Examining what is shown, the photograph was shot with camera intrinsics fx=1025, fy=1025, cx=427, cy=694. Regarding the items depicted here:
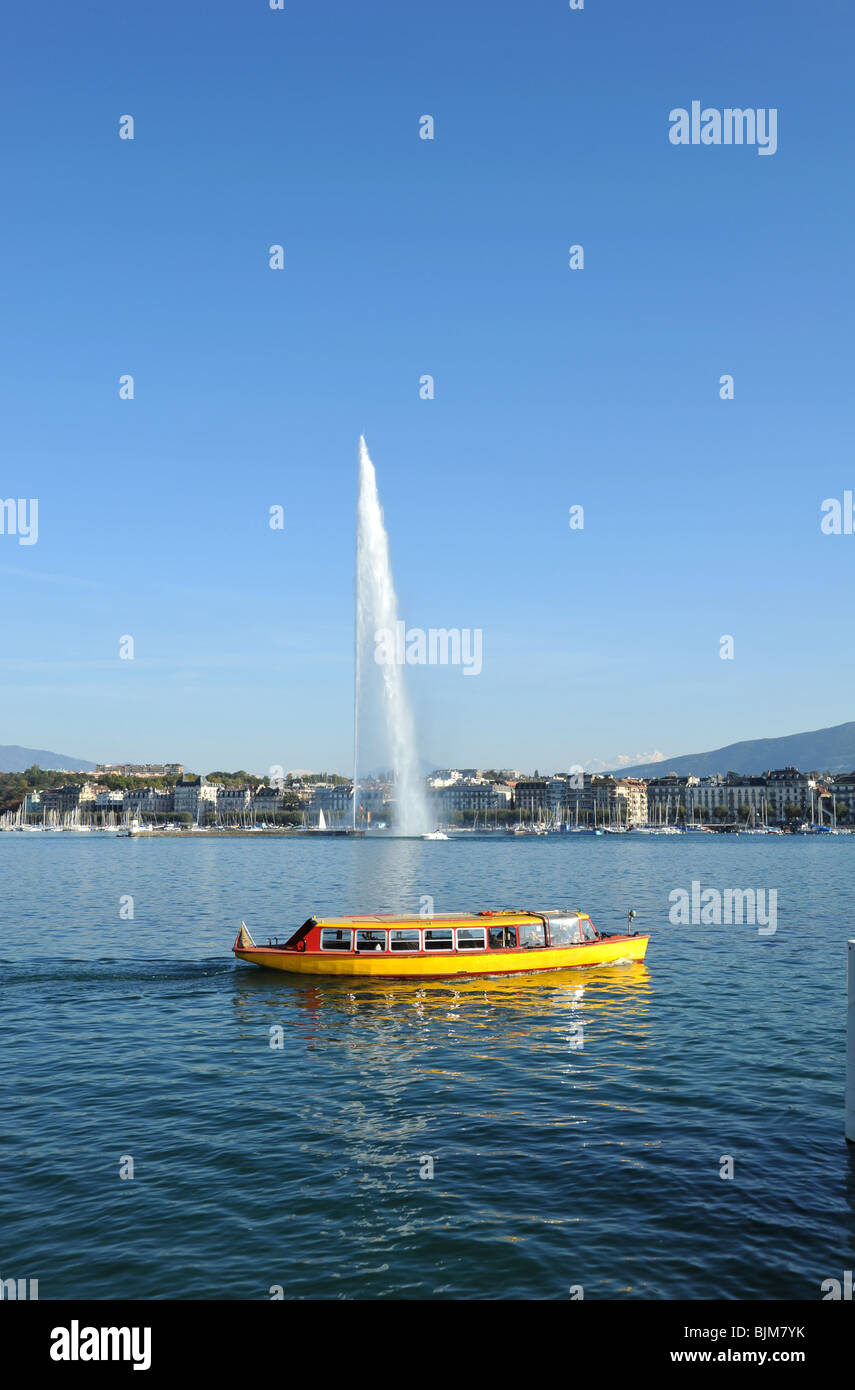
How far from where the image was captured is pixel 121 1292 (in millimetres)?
15055

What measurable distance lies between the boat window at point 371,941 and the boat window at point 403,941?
33 cm

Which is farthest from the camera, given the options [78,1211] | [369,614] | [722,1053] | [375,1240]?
[369,614]

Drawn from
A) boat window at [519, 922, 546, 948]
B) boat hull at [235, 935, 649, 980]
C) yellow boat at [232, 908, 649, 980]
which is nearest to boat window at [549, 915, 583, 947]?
yellow boat at [232, 908, 649, 980]

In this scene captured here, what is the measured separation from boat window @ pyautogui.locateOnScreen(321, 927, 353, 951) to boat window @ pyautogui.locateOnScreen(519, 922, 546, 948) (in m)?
6.90

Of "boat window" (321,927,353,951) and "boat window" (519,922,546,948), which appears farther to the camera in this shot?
"boat window" (519,922,546,948)

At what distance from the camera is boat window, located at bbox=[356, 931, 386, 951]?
40.2 metres

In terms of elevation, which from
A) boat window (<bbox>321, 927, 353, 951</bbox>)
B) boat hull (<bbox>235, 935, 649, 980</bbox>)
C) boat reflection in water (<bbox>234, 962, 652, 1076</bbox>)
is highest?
boat window (<bbox>321, 927, 353, 951</bbox>)

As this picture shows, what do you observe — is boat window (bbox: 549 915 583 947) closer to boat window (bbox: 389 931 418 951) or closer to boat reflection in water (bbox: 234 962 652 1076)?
boat reflection in water (bbox: 234 962 652 1076)

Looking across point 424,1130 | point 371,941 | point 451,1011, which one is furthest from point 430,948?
point 424,1130

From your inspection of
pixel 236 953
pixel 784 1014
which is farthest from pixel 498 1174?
pixel 236 953

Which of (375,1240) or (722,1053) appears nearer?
(375,1240)

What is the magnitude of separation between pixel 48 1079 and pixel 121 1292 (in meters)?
13.1

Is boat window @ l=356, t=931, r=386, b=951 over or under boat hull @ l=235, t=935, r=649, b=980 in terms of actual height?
over
